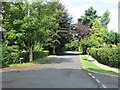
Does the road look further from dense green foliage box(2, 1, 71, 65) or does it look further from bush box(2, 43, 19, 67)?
dense green foliage box(2, 1, 71, 65)

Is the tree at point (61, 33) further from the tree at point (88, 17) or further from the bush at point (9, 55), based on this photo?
the tree at point (88, 17)

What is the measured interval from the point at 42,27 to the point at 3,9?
5241 mm

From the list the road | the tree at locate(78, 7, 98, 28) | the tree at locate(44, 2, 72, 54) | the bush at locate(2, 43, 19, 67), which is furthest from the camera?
the tree at locate(78, 7, 98, 28)

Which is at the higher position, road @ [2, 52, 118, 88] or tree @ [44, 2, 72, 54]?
tree @ [44, 2, 72, 54]

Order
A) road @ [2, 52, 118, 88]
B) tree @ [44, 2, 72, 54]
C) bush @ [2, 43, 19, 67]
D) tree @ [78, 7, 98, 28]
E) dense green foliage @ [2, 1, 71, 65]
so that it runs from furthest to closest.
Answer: tree @ [78, 7, 98, 28]
tree @ [44, 2, 72, 54]
dense green foliage @ [2, 1, 71, 65]
bush @ [2, 43, 19, 67]
road @ [2, 52, 118, 88]

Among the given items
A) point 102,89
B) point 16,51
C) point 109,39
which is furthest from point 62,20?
point 102,89

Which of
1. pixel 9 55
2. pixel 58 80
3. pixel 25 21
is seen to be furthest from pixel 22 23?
pixel 58 80

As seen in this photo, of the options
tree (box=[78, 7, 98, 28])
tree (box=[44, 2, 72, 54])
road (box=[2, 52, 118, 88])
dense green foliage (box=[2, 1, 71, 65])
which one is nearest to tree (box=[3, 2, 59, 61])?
dense green foliage (box=[2, 1, 71, 65])

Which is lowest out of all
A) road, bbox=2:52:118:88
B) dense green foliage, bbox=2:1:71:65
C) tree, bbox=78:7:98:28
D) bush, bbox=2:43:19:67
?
road, bbox=2:52:118:88

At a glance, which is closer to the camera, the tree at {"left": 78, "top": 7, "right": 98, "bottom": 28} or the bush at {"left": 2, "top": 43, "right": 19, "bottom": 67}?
the bush at {"left": 2, "top": 43, "right": 19, "bottom": 67}

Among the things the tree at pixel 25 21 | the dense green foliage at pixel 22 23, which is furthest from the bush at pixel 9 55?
the tree at pixel 25 21

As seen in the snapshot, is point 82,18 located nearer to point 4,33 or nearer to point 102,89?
point 4,33

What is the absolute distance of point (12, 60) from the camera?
712 inches

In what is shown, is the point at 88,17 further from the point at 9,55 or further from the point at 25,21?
the point at 9,55
